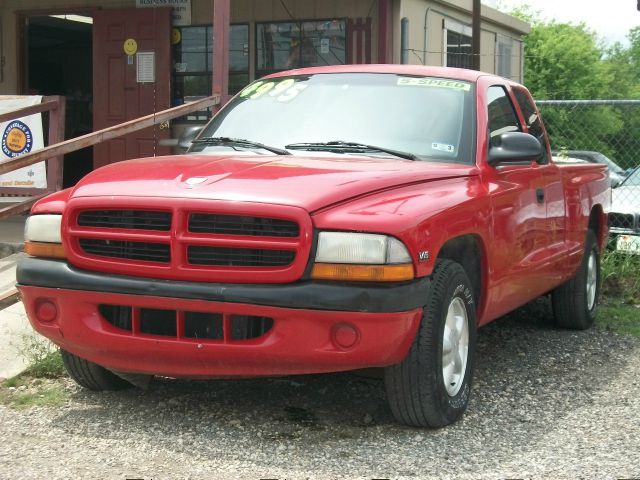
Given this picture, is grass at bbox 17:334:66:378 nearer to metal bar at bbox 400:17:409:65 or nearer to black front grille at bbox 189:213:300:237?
black front grille at bbox 189:213:300:237

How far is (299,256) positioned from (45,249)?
1297mm

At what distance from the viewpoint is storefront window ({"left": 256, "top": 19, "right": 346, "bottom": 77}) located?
11266mm

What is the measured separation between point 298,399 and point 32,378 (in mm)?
1582

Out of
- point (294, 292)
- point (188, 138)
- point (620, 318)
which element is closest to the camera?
point (294, 292)

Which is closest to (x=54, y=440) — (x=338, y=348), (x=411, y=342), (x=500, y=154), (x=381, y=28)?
(x=338, y=348)

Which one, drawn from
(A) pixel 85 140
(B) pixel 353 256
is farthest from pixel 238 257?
(A) pixel 85 140

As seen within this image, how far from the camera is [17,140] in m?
8.77

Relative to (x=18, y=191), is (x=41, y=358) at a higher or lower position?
lower

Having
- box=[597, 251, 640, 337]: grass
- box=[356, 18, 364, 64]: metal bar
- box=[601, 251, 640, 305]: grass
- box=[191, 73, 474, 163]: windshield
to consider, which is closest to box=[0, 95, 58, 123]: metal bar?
box=[191, 73, 474, 163]: windshield

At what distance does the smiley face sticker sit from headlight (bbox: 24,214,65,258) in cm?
763

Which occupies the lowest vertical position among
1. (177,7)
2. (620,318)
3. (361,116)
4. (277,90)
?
(620,318)

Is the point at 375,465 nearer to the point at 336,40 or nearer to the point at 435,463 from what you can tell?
the point at 435,463

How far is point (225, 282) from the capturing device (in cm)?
407

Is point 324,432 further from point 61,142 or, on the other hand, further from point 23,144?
point 23,144
